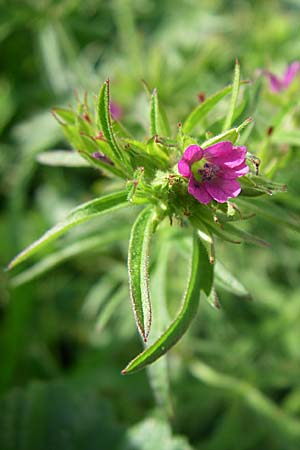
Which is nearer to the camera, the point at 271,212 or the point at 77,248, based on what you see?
the point at 271,212

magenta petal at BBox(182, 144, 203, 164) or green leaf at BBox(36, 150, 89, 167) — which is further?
green leaf at BBox(36, 150, 89, 167)

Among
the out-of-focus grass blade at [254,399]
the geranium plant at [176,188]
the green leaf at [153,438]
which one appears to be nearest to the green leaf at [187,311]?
the geranium plant at [176,188]

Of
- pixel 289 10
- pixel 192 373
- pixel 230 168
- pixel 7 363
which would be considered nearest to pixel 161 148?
pixel 230 168

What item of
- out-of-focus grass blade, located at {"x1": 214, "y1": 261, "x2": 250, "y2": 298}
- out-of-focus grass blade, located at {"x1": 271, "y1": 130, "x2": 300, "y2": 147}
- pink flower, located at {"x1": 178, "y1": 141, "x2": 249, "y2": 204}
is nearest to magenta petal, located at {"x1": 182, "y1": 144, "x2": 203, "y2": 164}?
pink flower, located at {"x1": 178, "y1": 141, "x2": 249, "y2": 204}

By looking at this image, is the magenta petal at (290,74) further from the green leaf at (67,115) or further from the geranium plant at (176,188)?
the green leaf at (67,115)

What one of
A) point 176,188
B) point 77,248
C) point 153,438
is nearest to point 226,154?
point 176,188

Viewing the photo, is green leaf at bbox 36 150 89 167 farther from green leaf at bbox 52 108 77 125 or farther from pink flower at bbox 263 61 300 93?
pink flower at bbox 263 61 300 93

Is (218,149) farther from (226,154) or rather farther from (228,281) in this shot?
(228,281)
